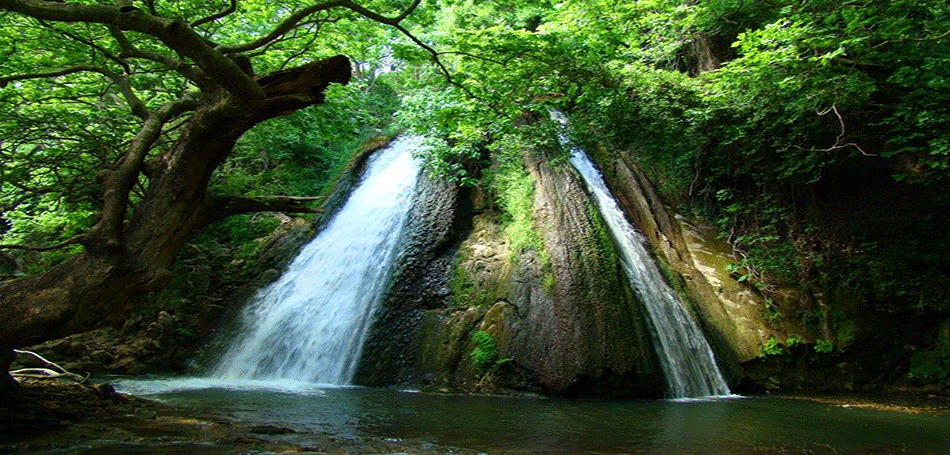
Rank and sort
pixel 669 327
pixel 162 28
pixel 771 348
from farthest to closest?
1. pixel 771 348
2. pixel 669 327
3. pixel 162 28

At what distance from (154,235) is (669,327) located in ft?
27.7

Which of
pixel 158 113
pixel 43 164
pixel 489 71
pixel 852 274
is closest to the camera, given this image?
pixel 158 113

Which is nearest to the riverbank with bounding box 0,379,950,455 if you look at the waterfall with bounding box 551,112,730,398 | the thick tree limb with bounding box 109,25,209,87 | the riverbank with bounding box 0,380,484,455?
the riverbank with bounding box 0,380,484,455

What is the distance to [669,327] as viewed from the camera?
990cm

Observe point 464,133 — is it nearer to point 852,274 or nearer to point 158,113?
point 158,113

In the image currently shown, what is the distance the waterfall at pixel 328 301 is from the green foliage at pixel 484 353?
7.45 ft

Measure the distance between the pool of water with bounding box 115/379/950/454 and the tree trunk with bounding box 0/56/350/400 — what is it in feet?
6.80

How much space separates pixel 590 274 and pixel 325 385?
16.9ft

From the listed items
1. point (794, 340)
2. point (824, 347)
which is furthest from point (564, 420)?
point (824, 347)

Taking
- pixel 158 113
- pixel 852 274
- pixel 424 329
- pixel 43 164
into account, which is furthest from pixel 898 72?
pixel 43 164

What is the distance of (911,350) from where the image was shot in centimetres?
1070

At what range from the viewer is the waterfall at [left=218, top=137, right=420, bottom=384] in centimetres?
1010

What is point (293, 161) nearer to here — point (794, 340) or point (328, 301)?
point (328, 301)

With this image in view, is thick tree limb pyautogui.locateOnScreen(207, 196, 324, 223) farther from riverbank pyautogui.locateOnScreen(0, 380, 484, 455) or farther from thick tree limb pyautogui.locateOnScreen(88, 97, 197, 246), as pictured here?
riverbank pyautogui.locateOnScreen(0, 380, 484, 455)
